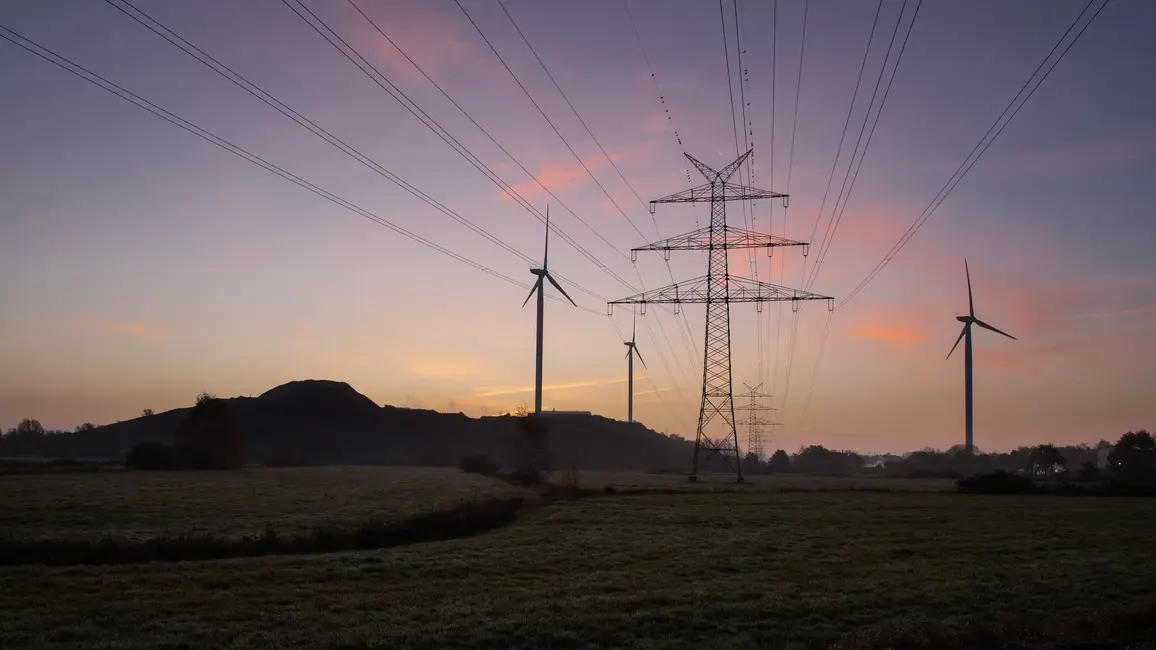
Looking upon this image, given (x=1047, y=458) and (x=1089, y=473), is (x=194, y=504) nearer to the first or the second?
(x=1089, y=473)

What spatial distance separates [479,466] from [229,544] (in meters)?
89.7

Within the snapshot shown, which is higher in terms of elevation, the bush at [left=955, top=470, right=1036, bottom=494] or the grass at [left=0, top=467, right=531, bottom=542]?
the bush at [left=955, top=470, right=1036, bottom=494]

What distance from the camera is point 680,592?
26.3 metres

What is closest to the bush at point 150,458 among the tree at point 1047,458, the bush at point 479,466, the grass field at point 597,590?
the bush at point 479,466

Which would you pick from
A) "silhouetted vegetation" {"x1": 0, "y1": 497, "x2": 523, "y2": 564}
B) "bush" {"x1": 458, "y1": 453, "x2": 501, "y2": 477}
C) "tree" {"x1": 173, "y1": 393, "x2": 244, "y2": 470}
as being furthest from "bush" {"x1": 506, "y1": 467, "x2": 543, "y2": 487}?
"silhouetted vegetation" {"x1": 0, "y1": 497, "x2": 523, "y2": 564}

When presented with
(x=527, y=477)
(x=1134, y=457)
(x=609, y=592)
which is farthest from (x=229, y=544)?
(x=1134, y=457)

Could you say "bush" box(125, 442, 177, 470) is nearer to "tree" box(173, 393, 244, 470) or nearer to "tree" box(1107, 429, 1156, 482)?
"tree" box(173, 393, 244, 470)

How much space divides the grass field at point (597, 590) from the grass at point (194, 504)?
13.3ft

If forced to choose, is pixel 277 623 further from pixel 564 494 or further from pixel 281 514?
pixel 564 494

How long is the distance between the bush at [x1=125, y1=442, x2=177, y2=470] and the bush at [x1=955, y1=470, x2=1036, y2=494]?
9330 centimetres

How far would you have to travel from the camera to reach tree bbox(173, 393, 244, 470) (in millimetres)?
104312

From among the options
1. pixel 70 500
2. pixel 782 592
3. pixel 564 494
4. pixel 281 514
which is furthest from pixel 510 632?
pixel 564 494

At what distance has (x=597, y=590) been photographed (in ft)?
88.5

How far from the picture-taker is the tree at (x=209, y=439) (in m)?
104
